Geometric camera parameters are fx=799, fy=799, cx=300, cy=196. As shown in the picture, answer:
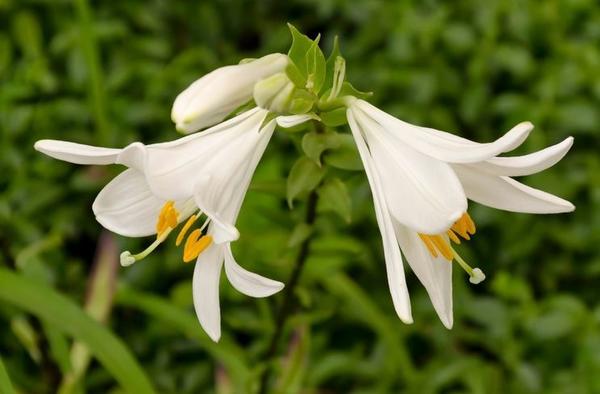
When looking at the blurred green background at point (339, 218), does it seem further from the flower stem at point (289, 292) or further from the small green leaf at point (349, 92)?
the small green leaf at point (349, 92)

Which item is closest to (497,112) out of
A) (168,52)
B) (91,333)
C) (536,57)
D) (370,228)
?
(536,57)

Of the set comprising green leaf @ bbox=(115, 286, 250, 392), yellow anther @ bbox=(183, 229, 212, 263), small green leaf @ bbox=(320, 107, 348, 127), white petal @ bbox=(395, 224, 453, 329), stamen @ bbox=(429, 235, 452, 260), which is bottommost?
green leaf @ bbox=(115, 286, 250, 392)

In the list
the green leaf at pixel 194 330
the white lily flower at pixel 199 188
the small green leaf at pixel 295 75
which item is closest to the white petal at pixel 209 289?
the white lily flower at pixel 199 188

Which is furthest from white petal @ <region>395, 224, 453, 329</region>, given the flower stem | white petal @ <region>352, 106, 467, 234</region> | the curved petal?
the curved petal

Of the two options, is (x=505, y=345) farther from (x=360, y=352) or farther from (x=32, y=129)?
(x=32, y=129)

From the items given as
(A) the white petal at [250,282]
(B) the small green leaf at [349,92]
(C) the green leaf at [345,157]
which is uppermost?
(B) the small green leaf at [349,92]

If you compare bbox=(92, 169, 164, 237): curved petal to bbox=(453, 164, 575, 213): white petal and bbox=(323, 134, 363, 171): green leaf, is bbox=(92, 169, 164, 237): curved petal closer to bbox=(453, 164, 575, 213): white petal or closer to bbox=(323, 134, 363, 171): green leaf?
bbox=(323, 134, 363, 171): green leaf
